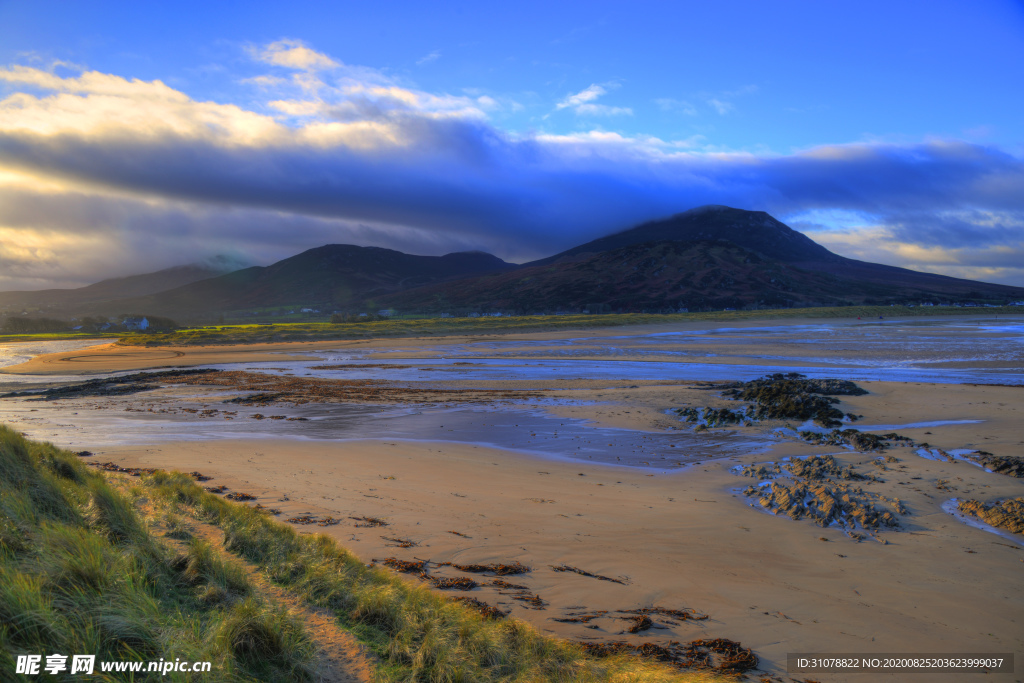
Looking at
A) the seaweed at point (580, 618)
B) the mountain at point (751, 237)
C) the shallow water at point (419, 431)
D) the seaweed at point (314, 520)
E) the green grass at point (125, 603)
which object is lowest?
the shallow water at point (419, 431)

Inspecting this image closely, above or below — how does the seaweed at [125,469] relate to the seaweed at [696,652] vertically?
above

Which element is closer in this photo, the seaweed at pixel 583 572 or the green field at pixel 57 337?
the seaweed at pixel 583 572

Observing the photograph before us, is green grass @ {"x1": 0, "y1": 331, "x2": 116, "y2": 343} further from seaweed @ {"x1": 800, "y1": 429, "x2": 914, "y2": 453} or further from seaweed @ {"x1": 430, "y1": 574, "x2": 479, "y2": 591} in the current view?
seaweed @ {"x1": 800, "y1": 429, "x2": 914, "y2": 453}

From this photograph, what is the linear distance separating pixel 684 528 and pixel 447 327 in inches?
2383

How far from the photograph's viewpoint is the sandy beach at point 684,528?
4984 mm

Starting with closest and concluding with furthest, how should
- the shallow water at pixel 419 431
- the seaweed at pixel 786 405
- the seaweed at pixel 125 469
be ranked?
the seaweed at pixel 125 469, the shallow water at pixel 419 431, the seaweed at pixel 786 405

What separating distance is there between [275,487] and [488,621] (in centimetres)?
587

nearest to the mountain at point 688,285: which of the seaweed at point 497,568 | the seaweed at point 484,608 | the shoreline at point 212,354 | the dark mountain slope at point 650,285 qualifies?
the dark mountain slope at point 650,285

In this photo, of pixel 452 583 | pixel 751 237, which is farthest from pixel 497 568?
pixel 751 237

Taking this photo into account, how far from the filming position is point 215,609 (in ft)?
14.2

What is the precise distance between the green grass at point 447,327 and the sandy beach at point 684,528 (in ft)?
144

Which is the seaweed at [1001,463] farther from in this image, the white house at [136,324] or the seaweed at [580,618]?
the white house at [136,324]

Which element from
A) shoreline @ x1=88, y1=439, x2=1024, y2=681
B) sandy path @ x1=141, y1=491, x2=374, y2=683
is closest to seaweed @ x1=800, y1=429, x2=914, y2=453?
shoreline @ x1=88, y1=439, x2=1024, y2=681

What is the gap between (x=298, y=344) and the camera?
52000 millimetres
